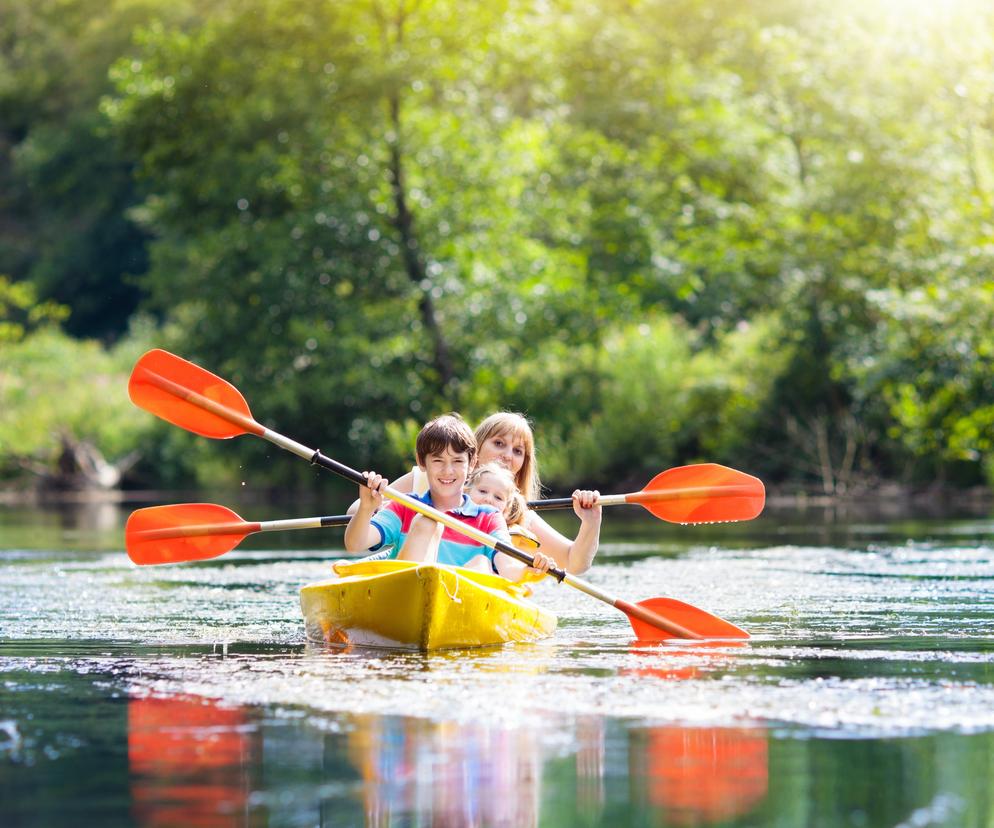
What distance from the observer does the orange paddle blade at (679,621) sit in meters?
7.44

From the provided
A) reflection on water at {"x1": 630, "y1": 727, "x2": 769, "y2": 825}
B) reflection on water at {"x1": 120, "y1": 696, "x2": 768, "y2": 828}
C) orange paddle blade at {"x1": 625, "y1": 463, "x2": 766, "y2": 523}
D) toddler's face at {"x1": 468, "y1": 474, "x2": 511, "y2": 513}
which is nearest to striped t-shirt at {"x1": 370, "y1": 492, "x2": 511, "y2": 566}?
toddler's face at {"x1": 468, "y1": 474, "x2": 511, "y2": 513}

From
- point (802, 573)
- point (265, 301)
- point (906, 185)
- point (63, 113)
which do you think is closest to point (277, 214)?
point (265, 301)

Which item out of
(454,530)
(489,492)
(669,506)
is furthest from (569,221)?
(454,530)

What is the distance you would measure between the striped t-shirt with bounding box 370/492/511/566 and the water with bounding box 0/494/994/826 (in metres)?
0.57

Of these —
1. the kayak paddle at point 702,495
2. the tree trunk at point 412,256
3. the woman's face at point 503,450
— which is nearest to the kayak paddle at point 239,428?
the woman's face at point 503,450

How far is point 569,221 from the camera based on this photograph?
86.7 ft

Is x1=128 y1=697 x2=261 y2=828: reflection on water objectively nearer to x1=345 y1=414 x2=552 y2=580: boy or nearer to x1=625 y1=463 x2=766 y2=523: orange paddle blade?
x1=345 y1=414 x2=552 y2=580: boy

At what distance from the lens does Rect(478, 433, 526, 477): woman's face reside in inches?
320

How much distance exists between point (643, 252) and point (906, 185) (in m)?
4.15

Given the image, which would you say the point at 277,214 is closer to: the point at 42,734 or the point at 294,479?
the point at 294,479

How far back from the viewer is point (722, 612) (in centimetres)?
859

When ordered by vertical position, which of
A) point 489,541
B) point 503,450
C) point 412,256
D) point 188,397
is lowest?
point 489,541

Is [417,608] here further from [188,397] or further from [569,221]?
[569,221]

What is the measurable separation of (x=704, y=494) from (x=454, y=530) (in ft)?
4.70
